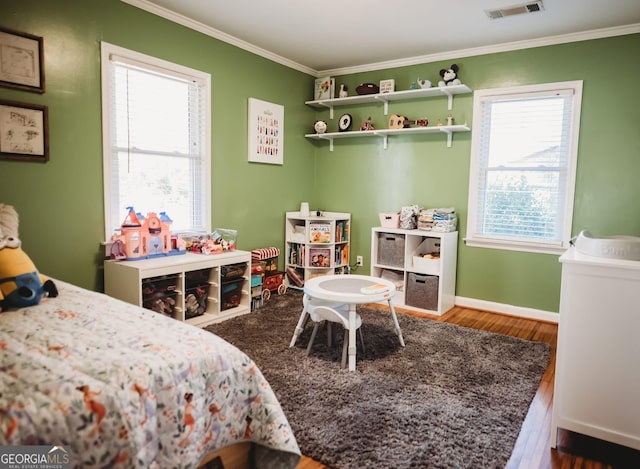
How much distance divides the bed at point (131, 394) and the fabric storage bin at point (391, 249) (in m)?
2.89

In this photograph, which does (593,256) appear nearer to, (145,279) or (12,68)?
(145,279)

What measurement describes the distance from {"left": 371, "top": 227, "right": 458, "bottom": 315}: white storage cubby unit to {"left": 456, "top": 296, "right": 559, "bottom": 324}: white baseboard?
0.13 m

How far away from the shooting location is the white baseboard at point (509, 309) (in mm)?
3957

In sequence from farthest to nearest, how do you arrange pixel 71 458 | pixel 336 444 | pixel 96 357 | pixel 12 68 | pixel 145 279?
1. pixel 145 279
2. pixel 12 68
3. pixel 336 444
4. pixel 96 357
5. pixel 71 458

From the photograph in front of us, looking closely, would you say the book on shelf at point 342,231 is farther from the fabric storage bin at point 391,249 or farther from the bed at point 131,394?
the bed at point 131,394

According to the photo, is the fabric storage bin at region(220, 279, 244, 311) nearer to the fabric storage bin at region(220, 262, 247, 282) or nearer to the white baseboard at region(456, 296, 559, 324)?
the fabric storage bin at region(220, 262, 247, 282)

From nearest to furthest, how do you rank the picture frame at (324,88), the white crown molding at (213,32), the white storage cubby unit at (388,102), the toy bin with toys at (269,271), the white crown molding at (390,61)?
the white crown molding at (213,32) → the white crown molding at (390,61) → the white storage cubby unit at (388,102) → the toy bin with toys at (269,271) → the picture frame at (324,88)

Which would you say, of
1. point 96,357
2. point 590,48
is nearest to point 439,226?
point 590,48

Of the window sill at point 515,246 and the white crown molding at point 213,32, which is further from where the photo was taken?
the window sill at point 515,246

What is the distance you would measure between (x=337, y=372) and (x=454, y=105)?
9.69 feet

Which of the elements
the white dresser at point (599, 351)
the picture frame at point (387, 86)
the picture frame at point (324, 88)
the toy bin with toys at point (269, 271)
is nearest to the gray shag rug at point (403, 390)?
the white dresser at point (599, 351)

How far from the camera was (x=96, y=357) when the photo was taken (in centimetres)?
134

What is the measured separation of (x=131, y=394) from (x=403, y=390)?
1.68 metres

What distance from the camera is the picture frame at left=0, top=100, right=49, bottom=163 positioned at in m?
2.62
